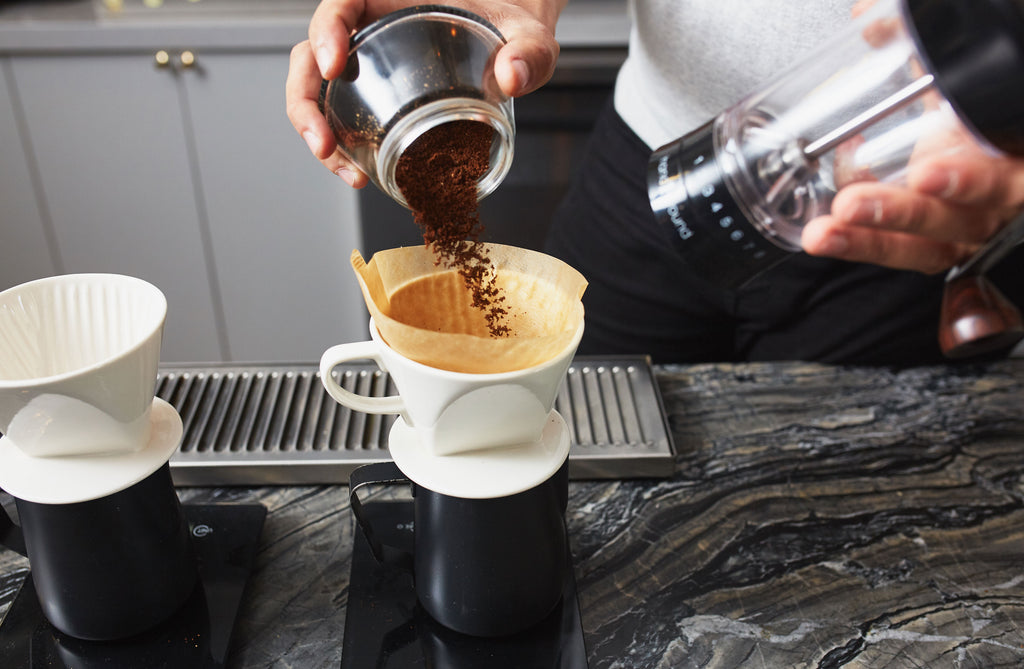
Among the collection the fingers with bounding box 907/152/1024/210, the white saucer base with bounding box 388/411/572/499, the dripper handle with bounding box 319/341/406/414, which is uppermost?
the fingers with bounding box 907/152/1024/210

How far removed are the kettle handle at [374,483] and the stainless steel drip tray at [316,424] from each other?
127 mm

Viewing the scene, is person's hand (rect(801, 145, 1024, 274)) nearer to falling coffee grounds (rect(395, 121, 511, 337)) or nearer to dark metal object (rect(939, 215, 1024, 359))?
dark metal object (rect(939, 215, 1024, 359))

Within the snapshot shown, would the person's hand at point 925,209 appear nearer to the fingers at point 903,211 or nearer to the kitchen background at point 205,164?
the fingers at point 903,211

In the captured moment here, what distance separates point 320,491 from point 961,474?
0.62m

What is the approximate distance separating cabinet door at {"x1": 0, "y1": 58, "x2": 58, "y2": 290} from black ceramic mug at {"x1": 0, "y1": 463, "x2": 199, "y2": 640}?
1373 millimetres

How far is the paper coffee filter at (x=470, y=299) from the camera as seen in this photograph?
0.46 meters

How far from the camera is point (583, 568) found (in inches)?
24.9

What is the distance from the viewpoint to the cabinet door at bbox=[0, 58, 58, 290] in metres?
1.66

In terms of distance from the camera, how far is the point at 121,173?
1727mm

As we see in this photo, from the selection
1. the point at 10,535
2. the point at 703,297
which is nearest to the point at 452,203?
the point at 10,535

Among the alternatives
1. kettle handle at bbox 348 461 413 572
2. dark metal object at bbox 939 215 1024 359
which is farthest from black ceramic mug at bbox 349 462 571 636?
dark metal object at bbox 939 215 1024 359

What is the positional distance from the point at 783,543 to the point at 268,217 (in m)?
1.45

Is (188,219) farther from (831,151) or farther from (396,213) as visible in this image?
(831,151)

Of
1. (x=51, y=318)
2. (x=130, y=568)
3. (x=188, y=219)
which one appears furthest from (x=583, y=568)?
(x=188, y=219)
